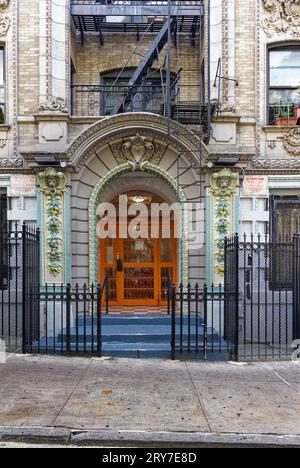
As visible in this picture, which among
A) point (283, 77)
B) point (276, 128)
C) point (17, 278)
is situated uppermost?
point (283, 77)

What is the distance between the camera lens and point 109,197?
44.0 feet

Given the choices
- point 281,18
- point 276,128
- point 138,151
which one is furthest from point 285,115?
point 138,151

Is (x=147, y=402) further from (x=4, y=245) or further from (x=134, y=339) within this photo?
(x=4, y=245)

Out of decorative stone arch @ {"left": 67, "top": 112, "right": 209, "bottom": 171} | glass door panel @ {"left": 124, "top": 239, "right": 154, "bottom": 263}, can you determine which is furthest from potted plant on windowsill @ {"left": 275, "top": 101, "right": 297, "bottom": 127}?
glass door panel @ {"left": 124, "top": 239, "right": 154, "bottom": 263}

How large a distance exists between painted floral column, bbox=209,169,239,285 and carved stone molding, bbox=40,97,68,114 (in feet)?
13.5

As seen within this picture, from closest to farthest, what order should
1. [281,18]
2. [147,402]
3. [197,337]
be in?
[147,402], [197,337], [281,18]

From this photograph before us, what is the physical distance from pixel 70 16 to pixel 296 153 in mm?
6780

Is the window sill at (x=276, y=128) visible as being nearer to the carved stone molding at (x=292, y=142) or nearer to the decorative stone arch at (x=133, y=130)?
the carved stone molding at (x=292, y=142)

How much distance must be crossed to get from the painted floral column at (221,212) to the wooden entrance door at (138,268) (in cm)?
247

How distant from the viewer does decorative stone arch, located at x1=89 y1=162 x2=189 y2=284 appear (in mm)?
12016

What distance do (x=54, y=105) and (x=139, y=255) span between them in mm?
4974

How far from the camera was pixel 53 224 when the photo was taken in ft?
38.2

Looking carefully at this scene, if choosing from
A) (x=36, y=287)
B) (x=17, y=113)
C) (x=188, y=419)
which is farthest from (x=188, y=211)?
(x=188, y=419)

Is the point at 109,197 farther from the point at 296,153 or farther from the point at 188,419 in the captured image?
the point at 188,419
